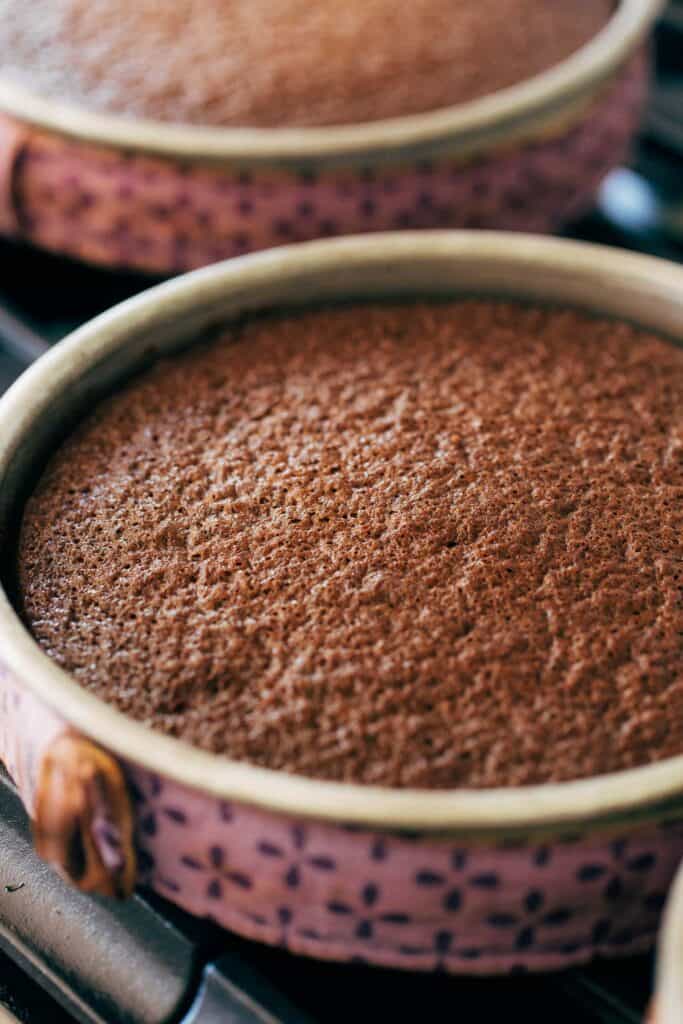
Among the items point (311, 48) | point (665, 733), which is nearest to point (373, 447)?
point (665, 733)

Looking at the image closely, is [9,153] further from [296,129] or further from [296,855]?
[296,855]

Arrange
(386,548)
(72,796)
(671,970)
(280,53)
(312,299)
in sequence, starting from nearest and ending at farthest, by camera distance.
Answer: (671,970) < (72,796) < (386,548) < (312,299) < (280,53)

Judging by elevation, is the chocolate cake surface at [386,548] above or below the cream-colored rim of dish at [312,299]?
below

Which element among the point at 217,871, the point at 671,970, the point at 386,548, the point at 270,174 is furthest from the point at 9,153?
the point at 671,970

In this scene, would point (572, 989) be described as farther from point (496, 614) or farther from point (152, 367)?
point (152, 367)

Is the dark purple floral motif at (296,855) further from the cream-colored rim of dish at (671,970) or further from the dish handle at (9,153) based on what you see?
the dish handle at (9,153)

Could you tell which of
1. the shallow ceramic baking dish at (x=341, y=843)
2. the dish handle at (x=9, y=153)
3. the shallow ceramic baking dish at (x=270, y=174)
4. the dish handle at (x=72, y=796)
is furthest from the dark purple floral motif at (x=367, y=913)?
the dish handle at (x=9, y=153)

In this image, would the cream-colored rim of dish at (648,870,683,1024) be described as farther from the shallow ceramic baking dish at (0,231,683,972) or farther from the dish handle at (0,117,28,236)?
the dish handle at (0,117,28,236)
